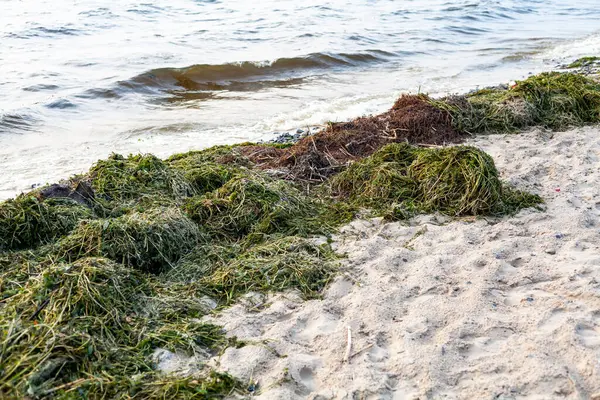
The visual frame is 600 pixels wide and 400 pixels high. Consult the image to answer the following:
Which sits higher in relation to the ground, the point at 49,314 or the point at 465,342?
the point at 49,314

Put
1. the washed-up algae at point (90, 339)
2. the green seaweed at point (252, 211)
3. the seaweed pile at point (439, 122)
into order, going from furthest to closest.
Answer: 1. the seaweed pile at point (439, 122)
2. the green seaweed at point (252, 211)
3. the washed-up algae at point (90, 339)

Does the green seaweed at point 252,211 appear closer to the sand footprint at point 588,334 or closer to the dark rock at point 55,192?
the dark rock at point 55,192

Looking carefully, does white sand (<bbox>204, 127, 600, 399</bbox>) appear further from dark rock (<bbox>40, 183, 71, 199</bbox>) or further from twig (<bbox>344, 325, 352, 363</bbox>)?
dark rock (<bbox>40, 183, 71, 199</bbox>)

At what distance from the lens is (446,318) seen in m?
3.16

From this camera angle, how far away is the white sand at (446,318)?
2.66m

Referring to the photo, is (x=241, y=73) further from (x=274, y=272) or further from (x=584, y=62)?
(x=274, y=272)

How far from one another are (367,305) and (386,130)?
138 inches

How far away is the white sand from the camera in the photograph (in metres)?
2.66

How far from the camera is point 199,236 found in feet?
13.8

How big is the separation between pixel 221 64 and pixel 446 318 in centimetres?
1026

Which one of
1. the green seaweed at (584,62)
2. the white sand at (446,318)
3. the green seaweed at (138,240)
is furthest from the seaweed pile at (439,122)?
the green seaweed at (584,62)

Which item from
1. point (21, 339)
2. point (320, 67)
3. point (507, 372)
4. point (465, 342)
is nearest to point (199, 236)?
point (21, 339)

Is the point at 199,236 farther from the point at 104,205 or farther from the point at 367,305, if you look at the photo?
the point at 367,305

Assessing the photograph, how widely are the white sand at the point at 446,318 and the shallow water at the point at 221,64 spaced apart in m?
4.32
